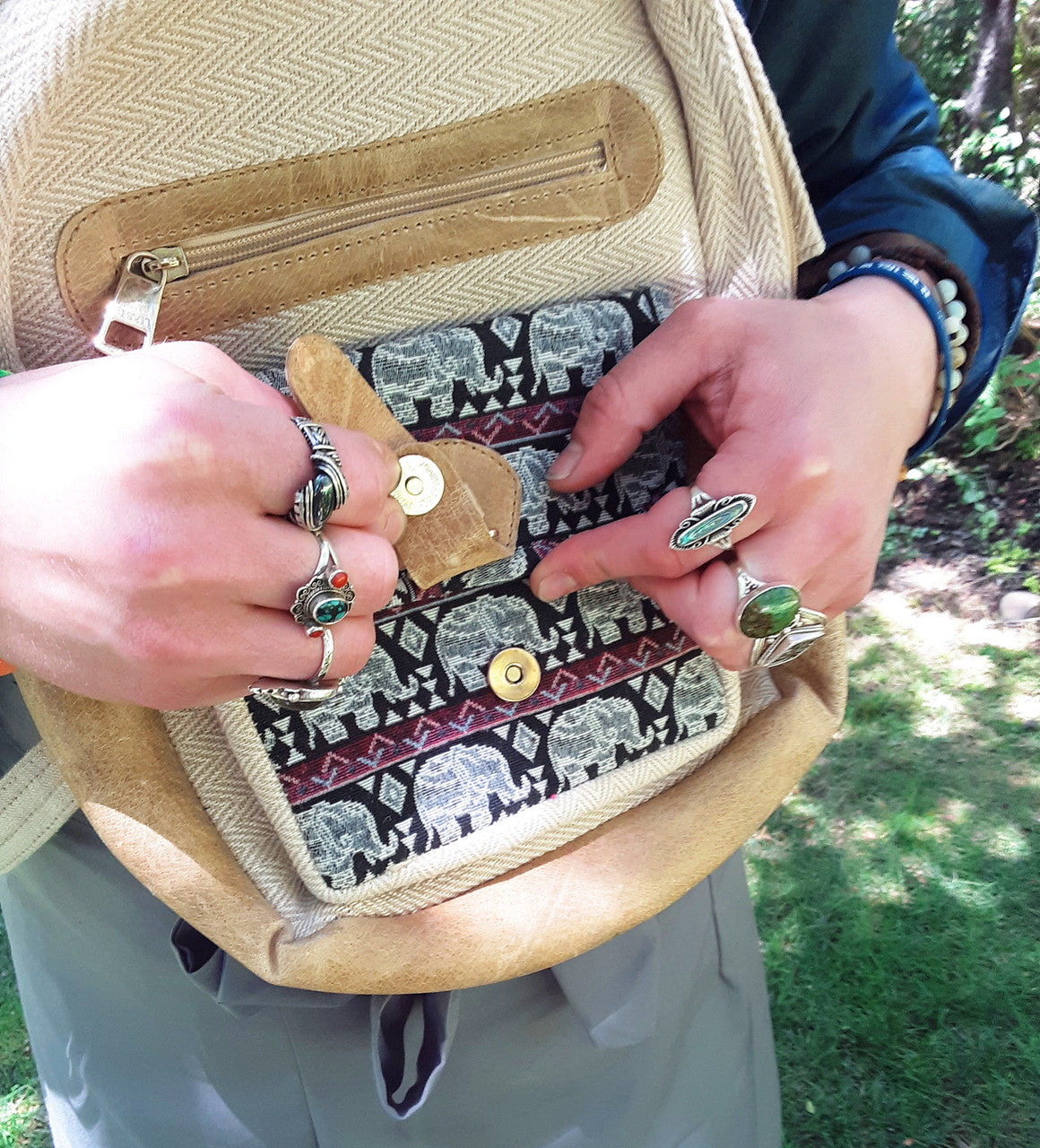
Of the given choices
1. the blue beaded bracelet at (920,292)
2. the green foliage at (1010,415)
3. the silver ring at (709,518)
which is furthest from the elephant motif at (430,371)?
the green foliage at (1010,415)

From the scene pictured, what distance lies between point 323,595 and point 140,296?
0.29 metres

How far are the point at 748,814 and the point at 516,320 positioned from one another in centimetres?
57

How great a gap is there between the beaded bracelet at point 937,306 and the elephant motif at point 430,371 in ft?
1.40

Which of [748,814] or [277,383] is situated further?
[748,814]

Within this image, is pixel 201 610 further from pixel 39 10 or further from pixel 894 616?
pixel 894 616

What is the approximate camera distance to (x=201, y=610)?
1.88ft

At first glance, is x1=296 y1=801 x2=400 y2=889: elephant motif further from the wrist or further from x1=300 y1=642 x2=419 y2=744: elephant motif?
the wrist

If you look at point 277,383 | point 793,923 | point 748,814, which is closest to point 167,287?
point 277,383

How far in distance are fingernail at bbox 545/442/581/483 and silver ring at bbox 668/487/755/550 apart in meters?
0.12

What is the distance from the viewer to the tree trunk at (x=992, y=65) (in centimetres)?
395

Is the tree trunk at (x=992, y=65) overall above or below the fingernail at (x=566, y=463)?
above

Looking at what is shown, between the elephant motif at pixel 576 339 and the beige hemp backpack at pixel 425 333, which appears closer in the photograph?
the beige hemp backpack at pixel 425 333

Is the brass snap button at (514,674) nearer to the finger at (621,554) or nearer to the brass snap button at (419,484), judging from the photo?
the finger at (621,554)

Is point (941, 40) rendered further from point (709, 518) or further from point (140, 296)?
point (140, 296)
